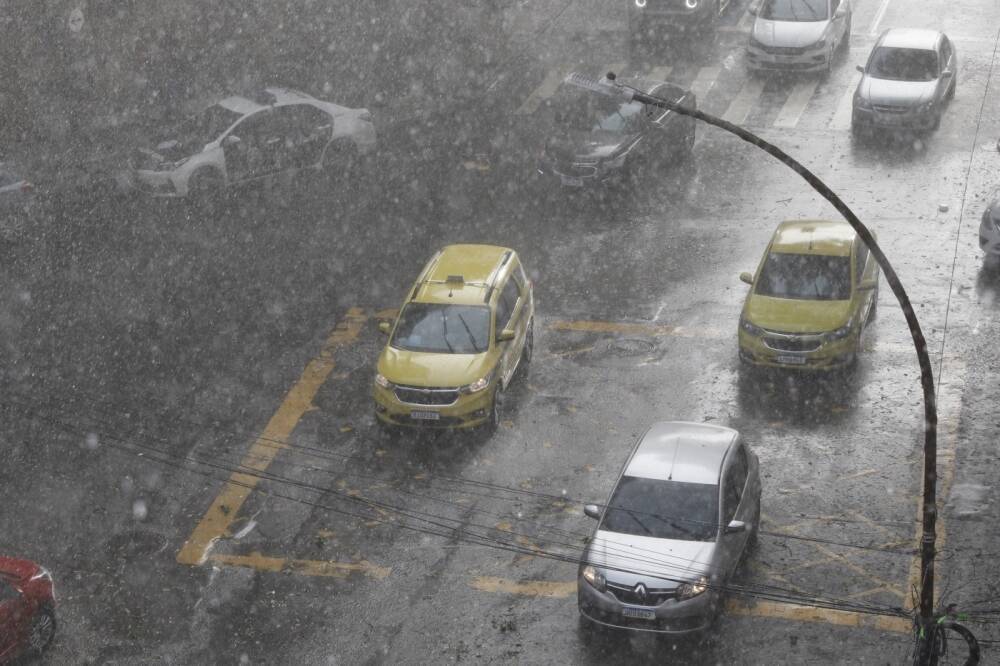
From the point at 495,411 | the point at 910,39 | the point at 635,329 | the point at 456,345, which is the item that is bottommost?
the point at 635,329

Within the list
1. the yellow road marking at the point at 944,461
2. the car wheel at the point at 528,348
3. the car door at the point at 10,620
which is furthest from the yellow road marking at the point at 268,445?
the yellow road marking at the point at 944,461

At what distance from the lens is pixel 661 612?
1402cm

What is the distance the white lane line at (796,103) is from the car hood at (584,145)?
4.72 metres

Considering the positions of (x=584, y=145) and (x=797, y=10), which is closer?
(x=584, y=145)

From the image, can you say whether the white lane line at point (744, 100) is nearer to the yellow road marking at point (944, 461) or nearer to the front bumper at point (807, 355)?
the front bumper at point (807, 355)

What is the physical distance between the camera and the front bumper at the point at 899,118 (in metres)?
27.4

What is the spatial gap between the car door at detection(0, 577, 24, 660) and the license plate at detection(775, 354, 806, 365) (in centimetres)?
1109

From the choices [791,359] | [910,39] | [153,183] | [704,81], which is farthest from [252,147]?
[910,39]

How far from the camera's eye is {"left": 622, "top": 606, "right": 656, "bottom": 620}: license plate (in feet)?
46.1

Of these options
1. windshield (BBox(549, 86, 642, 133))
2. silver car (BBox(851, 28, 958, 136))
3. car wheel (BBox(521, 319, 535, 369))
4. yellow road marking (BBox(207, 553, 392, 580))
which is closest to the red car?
yellow road marking (BBox(207, 553, 392, 580))

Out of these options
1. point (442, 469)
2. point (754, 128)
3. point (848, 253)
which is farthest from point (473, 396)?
point (754, 128)

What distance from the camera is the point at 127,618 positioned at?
A: 1545 centimetres

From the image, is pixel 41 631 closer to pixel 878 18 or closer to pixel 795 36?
pixel 795 36

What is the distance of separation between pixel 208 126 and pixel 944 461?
16671 millimetres
